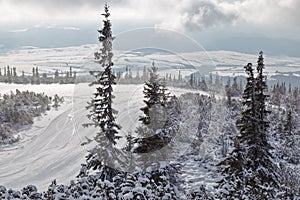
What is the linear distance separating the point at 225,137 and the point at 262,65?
106 ft

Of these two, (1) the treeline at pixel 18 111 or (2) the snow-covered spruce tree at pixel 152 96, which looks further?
(1) the treeline at pixel 18 111

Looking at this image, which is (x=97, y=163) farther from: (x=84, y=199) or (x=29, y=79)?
(x=29, y=79)

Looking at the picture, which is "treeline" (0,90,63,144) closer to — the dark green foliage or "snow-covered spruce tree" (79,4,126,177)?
"snow-covered spruce tree" (79,4,126,177)

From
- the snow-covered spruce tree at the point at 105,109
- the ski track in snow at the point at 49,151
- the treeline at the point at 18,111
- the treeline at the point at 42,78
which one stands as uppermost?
the snow-covered spruce tree at the point at 105,109

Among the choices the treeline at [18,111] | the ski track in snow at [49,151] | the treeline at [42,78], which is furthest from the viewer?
the treeline at [42,78]

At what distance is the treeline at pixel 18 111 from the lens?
2195 inches

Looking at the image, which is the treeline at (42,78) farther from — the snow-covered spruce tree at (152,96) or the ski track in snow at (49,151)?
the snow-covered spruce tree at (152,96)

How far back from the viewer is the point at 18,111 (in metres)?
63.8

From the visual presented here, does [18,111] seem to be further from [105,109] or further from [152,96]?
[152,96]

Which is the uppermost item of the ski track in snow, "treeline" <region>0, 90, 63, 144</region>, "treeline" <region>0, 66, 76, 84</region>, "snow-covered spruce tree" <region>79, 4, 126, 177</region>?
"snow-covered spruce tree" <region>79, 4, 126, 177</region>

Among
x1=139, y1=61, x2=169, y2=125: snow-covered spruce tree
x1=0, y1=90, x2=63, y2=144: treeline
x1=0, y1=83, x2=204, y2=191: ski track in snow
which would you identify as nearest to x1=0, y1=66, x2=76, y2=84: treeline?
x1=0, y1=90, x2=63, y2=144: treeline

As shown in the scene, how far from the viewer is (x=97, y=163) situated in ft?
59.6

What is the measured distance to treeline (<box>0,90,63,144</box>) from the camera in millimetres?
55744

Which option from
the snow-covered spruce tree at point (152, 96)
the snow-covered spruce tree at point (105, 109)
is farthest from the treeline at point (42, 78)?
the snow-covered spruce tree at point (152, 96)
